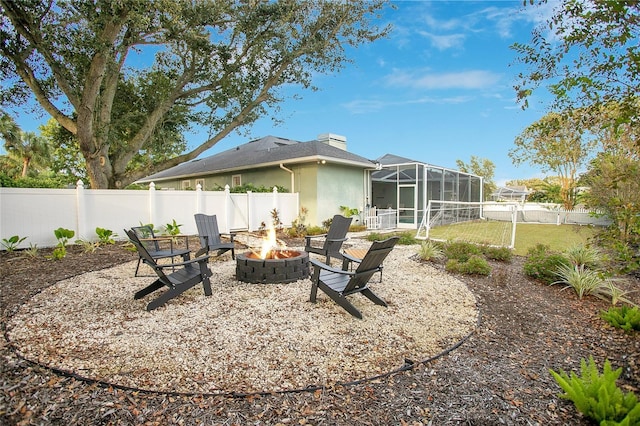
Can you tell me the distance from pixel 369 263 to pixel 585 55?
9.82 ft

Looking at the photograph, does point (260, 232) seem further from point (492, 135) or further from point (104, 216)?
point (492, 135)

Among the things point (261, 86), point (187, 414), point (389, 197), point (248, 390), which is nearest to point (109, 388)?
point (187, 414)

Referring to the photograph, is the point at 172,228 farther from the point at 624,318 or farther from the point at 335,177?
the point at 624,318

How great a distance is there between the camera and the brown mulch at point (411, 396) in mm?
2104

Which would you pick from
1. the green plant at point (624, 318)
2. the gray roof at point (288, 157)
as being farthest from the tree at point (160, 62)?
the green plant at point (624, 318)

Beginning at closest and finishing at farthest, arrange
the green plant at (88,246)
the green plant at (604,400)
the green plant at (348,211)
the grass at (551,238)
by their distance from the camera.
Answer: the green plant at (604,400) < the green plant at (88,246) < the grass at (551,238) < the green plant at (348,211)

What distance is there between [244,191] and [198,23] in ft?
19.0

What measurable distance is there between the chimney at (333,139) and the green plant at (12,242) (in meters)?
12.0

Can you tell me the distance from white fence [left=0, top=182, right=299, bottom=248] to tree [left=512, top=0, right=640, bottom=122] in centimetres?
1035

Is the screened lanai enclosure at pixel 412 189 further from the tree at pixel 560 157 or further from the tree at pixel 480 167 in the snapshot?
the tree at pixel 480 167

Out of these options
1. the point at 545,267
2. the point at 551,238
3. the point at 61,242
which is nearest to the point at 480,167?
the point at 551,238

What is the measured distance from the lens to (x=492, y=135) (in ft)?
33.6

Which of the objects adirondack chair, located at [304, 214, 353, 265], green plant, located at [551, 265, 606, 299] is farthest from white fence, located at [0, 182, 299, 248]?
green plant, located at [551, 265, 606, 299]

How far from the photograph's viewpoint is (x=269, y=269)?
16.5 feet
